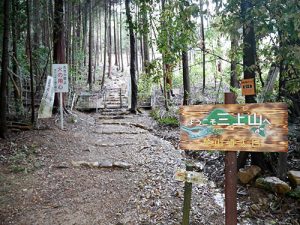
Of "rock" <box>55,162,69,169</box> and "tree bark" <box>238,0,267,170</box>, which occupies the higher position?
"tree bark" <box>238,0,267,170</box>

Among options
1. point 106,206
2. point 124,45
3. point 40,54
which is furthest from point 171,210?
point 124,45

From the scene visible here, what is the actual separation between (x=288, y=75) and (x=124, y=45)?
3526cm

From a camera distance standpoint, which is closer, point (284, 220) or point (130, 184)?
point (284, 220)

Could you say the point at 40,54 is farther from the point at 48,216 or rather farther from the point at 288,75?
the point at 288,75

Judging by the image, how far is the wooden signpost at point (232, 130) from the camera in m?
2.51

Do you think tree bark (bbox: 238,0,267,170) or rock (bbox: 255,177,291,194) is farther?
tree bark (bbox: 238,0,267,170)

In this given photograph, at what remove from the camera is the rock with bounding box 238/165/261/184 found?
504cm

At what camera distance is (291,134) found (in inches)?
234

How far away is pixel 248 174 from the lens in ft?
16.6

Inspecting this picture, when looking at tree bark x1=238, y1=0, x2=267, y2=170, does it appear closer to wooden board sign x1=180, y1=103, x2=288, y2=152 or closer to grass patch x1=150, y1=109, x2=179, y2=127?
wooden board sign x1=180, y1=103, x2=288, y2=152

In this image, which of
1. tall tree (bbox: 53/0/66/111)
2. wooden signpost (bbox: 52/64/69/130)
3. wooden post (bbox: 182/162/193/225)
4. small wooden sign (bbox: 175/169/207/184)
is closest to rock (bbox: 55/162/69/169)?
wooden signpost (bbox: 52/64/69/130)

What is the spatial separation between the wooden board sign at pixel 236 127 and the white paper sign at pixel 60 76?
7042 millimetres

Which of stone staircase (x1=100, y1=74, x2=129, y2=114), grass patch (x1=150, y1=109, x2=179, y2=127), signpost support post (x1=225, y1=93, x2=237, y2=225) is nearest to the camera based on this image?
signpost support post (x1=225, y1=93, x2=237, y2=225)

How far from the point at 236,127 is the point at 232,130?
1.8 inches
